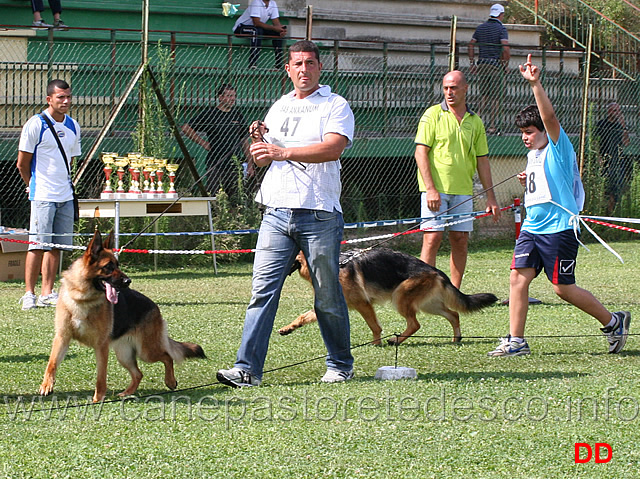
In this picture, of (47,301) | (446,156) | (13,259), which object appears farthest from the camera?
(13,259)

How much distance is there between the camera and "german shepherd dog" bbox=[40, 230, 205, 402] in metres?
5.34

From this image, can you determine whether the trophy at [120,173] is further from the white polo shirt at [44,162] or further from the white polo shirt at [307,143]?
the white polo shirt at [307,143]

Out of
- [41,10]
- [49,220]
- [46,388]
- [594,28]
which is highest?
[594,28]

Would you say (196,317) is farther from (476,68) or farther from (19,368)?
(476,68)

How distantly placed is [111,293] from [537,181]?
3.35 metres

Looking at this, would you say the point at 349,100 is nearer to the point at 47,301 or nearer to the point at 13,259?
the point at 13,259

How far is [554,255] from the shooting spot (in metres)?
6.54

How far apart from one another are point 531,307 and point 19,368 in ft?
17.2

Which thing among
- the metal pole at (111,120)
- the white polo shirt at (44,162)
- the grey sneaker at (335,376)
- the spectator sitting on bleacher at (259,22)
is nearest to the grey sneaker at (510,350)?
the grey sneaker at (335,376)

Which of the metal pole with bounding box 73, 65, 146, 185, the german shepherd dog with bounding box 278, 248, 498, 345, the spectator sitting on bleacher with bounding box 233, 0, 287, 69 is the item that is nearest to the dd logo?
the german shepherd dog with bounding box 278, 248, 498, 345

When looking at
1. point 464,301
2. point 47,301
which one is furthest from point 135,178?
point 464,301

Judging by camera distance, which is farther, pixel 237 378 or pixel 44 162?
pixel 44 162

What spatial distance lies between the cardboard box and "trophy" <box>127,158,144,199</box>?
1.44 metres

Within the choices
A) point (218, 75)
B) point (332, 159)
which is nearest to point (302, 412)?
point (332, 159)
